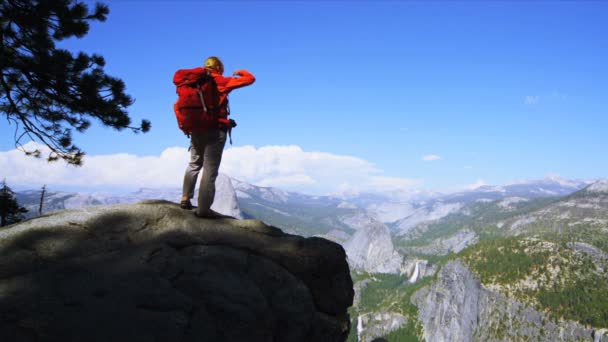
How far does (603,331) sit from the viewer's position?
11969 centimetres

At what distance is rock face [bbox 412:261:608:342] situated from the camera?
130250mm

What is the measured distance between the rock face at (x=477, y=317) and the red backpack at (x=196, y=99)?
156343mm

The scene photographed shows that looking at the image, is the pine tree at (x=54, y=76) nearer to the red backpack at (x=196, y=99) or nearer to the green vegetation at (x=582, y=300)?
the red backpack at (x=196, y=99)

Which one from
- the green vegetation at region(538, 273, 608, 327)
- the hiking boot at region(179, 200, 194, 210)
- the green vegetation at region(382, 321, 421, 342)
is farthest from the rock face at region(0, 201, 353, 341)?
the green vegetation at region(382, 321, 421, 342)

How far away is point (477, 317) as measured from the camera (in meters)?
155

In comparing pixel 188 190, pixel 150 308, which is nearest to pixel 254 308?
pixel 150 308

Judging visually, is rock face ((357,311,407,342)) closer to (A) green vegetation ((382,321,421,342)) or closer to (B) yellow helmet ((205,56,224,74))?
(A) green vegetation ((382,321,421,342))

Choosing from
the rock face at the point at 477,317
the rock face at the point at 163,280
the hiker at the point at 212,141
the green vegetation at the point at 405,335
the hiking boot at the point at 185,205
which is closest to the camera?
the rock face at the point at 163,280

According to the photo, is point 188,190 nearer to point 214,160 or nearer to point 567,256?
point 214,160

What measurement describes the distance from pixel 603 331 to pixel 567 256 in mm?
54261

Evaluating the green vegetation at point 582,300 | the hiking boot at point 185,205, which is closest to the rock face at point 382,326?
the green vegetation at point 582,300

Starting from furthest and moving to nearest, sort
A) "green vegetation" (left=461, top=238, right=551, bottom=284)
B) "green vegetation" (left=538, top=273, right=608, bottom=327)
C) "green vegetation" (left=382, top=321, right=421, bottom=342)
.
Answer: "green vegetation" (left=382, top=321, right=421, bottom=342), "green vegetation" (left=461, top=238, right=551, bottom=284), "green vegetation" (left=538, top=273, right=608, bottom=327)

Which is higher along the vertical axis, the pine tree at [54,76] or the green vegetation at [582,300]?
the pine tree at [54,76]

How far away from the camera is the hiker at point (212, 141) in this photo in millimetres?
9211
